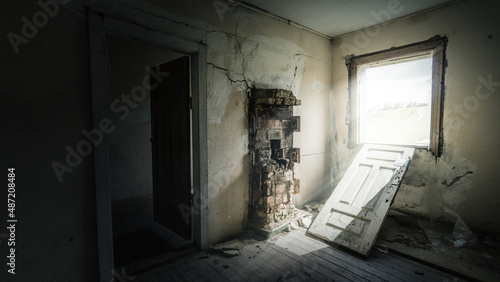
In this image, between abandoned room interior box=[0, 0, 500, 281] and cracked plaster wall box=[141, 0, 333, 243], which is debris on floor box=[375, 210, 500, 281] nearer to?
abandoned room interior box=[0, 0, 500, 281]

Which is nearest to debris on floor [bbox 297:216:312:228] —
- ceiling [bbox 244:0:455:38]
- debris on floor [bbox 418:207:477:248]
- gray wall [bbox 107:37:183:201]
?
debris on floor [bbox 418:207:477:248]

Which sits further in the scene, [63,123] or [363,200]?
[363,200]

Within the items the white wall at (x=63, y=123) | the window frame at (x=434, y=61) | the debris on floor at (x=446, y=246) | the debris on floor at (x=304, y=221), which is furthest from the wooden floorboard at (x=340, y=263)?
the window frame at (x=434, y=61)

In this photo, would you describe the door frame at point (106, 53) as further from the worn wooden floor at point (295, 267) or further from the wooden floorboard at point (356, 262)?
the wooden floorboard at point (356, 262)

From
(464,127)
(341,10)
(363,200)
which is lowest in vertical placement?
(363,200)

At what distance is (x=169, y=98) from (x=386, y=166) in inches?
115

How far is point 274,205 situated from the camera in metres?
2.97

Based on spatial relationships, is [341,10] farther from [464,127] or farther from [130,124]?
[130,124]

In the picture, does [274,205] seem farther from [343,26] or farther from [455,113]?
[343,26]

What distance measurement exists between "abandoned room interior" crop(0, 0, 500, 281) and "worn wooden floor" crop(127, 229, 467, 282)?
0.7 inches

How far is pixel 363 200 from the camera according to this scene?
2.95 m

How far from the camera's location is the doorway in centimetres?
270

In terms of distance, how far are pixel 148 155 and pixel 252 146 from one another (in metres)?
2.61

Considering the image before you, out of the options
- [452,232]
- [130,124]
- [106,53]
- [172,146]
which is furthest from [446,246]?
[130,124]
